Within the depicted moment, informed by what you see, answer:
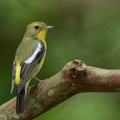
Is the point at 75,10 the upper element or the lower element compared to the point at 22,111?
upper

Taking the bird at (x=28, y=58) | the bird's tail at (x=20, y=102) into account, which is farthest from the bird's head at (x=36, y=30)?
the bird's tail at (x=20, y=102)

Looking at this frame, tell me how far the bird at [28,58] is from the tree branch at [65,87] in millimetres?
106

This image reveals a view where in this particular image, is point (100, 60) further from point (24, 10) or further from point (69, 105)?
point (24, 10)

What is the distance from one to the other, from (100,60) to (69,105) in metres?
0.45

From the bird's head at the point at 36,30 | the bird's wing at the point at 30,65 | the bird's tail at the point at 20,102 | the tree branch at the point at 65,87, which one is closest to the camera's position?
the tree branch at the point at 65,87

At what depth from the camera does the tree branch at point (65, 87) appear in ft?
9.32

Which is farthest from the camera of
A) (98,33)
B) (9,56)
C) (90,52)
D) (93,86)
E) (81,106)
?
(9,56)

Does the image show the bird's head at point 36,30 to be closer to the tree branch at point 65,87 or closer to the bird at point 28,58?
the bird at point 28,58

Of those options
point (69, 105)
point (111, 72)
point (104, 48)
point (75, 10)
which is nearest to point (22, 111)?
point (69, 105)

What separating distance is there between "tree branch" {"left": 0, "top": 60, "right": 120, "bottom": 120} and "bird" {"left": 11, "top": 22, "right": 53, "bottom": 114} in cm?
11

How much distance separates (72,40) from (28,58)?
0.47 meters

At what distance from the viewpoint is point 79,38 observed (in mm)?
3834

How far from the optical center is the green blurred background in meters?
3.34

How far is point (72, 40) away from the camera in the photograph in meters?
3.84
